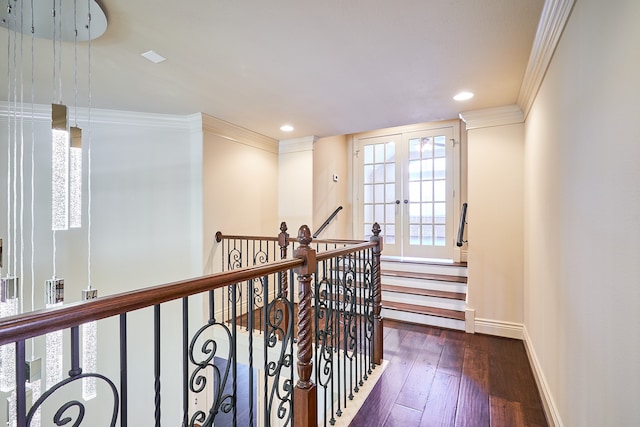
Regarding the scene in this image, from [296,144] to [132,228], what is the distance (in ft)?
7.73

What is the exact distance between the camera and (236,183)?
382 cm

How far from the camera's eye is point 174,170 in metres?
3.40

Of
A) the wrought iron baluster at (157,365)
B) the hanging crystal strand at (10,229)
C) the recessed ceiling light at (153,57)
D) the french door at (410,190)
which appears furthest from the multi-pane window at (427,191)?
the hanging crystal strand at (10,229)

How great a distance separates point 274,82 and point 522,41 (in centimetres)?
177

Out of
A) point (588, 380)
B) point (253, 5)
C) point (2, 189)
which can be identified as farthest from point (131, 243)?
point (588, 380)

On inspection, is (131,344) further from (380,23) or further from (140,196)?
(380,23)

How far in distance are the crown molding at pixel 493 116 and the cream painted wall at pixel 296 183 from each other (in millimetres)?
2000

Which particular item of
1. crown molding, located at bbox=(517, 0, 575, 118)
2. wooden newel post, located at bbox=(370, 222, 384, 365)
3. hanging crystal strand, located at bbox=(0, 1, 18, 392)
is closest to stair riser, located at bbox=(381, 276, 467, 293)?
wooden newel post, located at bbox=(370, 222, 384, 365)

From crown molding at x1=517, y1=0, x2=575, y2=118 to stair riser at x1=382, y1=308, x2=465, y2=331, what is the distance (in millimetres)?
2237

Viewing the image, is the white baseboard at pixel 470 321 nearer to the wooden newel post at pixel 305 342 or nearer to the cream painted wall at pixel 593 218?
the cream painted wall at pixel 593 218

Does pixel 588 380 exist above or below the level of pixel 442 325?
above

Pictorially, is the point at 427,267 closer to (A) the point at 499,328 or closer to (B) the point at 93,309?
(A) the point at 499,328

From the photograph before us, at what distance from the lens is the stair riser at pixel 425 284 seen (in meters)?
3.64

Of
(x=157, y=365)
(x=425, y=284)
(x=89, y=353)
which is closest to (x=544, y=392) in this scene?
(x=425, y=284)
